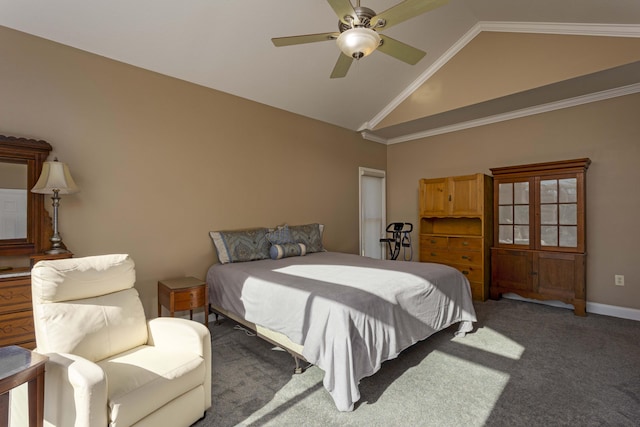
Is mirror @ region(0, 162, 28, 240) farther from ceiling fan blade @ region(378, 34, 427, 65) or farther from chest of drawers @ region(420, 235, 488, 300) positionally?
chest of drawers @ region(420, 235, 488, 300)

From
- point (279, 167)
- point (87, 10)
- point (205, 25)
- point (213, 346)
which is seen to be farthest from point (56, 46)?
point (213, 346)

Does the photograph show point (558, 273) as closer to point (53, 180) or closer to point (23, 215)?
point (53, 180)

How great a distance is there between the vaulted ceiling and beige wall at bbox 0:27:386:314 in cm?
21

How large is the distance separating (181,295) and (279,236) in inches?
58.8

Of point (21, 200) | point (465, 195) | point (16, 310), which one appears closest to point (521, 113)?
point (465, 195)

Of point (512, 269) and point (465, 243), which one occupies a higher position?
point (465, 243)

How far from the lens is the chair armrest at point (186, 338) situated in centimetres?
193

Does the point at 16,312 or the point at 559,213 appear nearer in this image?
the point at 16,312

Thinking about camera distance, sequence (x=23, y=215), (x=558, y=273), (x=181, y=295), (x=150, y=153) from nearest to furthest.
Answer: (x=23, y=215), (x=181, y=295), (x=150, y=153), (x=558, y=273)

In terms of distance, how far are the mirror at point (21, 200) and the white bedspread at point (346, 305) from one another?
63.4 inches

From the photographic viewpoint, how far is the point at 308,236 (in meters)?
4.48

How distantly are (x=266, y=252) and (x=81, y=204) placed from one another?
6.46 feet

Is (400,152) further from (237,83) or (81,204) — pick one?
(81,204)

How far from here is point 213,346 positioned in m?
3.05
